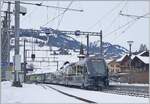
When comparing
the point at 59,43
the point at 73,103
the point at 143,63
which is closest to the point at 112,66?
the point at 143,63

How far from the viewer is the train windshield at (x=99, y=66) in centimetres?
4062

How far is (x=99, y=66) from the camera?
40969mm

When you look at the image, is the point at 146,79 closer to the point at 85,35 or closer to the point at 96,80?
the point at 85,35

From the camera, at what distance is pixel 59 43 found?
77.0 metres

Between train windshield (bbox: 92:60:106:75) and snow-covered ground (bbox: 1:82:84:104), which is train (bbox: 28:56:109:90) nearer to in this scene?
train windshield (bbox: 92:60:106:75)

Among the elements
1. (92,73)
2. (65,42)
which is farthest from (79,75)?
(65,42)

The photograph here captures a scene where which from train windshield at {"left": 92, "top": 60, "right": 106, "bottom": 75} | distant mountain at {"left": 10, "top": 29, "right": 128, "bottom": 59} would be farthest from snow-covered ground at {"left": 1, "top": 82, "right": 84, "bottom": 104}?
distant mountain at {"left": 10, "top": 29, "right": 128, "bottom": 59}

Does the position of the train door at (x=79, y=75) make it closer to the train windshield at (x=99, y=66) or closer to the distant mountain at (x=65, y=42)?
the train windshield at (x=99, y=66)

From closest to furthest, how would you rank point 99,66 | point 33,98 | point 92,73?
point 33,98
point 92,73
point 99,66

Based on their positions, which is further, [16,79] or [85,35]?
[85,35]

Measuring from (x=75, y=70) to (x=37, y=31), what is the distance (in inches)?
628

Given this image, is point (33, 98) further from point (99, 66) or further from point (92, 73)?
point (99, 66)

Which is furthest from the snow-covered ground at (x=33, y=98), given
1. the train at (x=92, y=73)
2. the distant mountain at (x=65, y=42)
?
the distant mountain at (x=65, y=42)

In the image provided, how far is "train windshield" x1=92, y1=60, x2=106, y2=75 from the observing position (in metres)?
40.6
